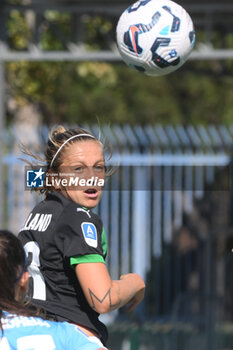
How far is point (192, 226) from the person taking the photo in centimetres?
777

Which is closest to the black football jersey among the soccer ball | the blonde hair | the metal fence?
the blonde hair

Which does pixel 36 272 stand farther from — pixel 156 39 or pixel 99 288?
pixel 156 39

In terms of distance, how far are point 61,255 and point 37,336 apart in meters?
0.38

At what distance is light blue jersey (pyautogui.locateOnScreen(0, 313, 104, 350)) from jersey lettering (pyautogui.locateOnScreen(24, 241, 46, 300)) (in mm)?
282

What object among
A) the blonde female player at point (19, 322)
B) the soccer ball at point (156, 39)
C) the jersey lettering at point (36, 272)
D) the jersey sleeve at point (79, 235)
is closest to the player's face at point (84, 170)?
the jersey sleeve at point (79, 235)

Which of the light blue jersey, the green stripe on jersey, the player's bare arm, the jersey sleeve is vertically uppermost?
the jersey sleeve

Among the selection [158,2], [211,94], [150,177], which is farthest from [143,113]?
[158,2]

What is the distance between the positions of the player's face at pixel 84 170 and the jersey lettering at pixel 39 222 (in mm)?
136

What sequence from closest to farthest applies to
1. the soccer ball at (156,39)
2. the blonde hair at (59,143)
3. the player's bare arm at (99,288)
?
the player's bare arm at (99,288)
the blonde hair at (59,143)
the soccer ball at (156,39)

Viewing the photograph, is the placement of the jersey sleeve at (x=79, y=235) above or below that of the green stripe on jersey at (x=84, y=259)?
above

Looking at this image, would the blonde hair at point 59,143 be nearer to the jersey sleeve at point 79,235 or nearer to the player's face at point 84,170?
the player's face at point 84,170

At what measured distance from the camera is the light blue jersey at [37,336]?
101 inches

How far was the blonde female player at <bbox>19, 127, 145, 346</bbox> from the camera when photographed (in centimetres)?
276

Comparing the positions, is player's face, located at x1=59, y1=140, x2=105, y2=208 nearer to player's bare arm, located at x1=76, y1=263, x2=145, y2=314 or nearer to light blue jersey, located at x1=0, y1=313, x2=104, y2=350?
player's bare arm, located at x1=76, y1=263, x2=145, y2=314
